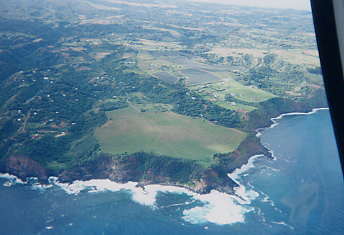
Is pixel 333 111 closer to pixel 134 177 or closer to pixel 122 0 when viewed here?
pixel 134 177

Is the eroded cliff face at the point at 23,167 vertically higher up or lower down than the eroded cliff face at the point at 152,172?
higher up

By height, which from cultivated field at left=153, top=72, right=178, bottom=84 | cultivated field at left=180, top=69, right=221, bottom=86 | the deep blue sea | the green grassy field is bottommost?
the deep blue sea

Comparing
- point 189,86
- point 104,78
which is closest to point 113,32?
point 104,78

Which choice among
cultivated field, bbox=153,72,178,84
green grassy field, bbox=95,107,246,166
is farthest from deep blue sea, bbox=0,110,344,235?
cultivated field, bbox=153,72,178,84

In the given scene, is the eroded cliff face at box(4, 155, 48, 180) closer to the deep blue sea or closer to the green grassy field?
the deep blue sea

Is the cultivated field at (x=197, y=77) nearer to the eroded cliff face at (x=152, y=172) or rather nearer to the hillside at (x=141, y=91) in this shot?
the hillside at (x=141, y=91)

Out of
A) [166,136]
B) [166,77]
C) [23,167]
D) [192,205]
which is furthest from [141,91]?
[192,205]

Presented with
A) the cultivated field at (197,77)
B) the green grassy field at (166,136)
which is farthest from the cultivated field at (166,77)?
the green grassy field at (166,136)
